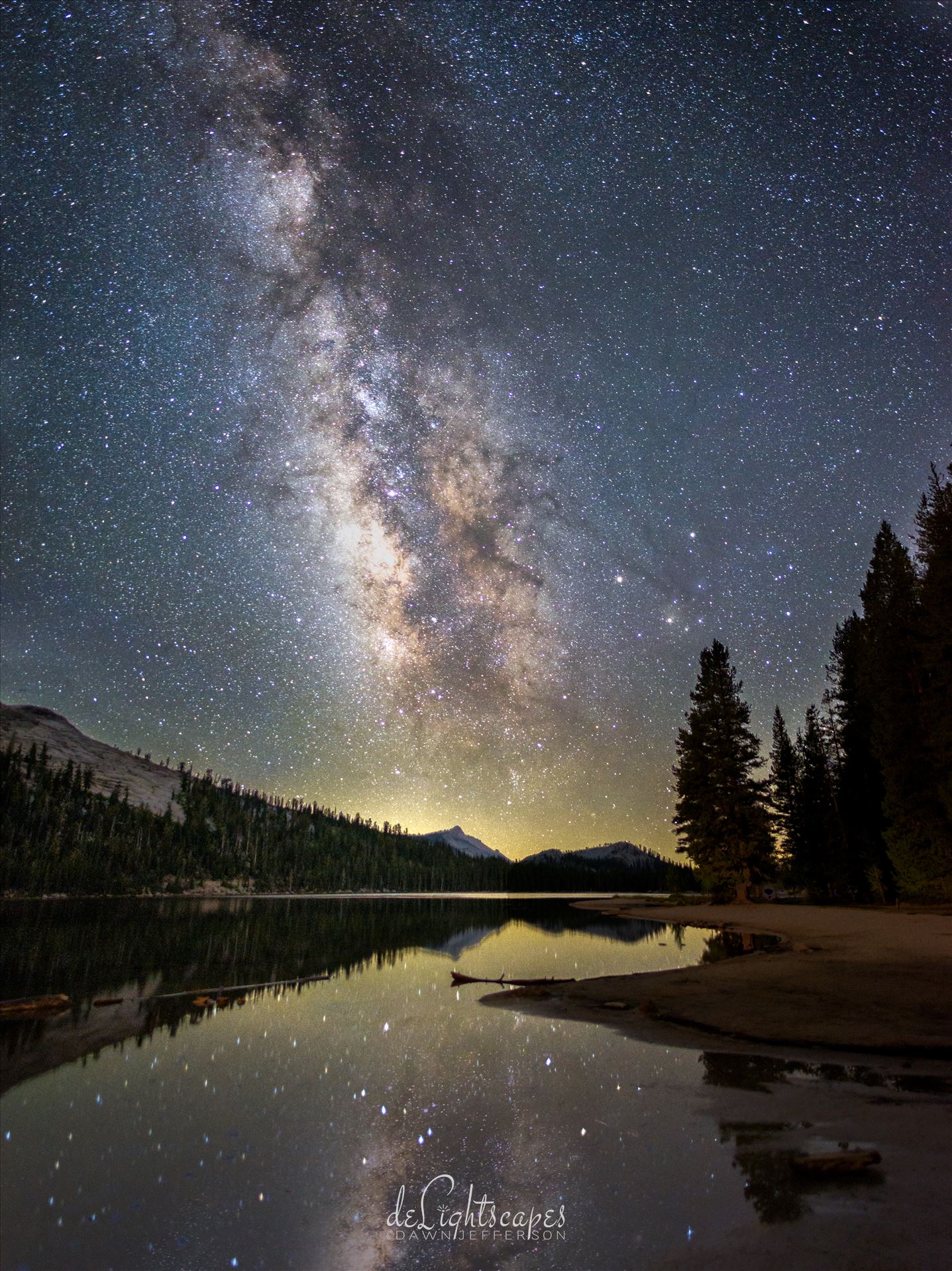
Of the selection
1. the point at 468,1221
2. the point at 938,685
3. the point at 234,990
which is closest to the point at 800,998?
the point at 468,1221

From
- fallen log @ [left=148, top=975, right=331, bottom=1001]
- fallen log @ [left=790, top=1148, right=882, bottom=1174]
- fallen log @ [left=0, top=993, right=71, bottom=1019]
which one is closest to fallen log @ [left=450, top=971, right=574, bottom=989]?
fallen log @ [left=148, top=975, right=331, bottom=1001]

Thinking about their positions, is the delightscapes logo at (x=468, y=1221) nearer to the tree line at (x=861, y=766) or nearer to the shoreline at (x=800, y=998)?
the shoreline at (x=800, y=998)

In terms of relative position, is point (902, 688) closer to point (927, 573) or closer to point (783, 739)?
point (927, 573)

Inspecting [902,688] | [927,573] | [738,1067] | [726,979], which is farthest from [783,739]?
[738,1067]

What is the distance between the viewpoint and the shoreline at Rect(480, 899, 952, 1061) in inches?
456

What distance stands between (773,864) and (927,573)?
92.6 feet

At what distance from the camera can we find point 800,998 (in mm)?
14578

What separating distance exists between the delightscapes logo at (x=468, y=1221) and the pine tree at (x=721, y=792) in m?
50.7

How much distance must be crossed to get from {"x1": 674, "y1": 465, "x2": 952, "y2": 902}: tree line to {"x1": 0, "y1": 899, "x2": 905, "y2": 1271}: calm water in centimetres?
3079

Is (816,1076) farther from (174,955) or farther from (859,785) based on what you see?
(859,785)

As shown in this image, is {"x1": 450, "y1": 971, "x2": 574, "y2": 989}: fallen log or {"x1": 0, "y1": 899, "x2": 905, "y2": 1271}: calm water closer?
{"x1": 0, "y1": 899, "x2": 905, "y2": 1271}: calm water

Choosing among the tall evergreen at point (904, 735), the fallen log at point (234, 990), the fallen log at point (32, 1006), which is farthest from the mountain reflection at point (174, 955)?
the tall evergreen at point (904, 735)

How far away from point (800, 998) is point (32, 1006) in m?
19.2

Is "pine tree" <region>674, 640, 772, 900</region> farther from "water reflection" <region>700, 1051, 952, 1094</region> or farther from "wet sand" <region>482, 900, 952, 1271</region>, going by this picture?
"water reflection" <region>700, 1051, 952, 1094</region>
